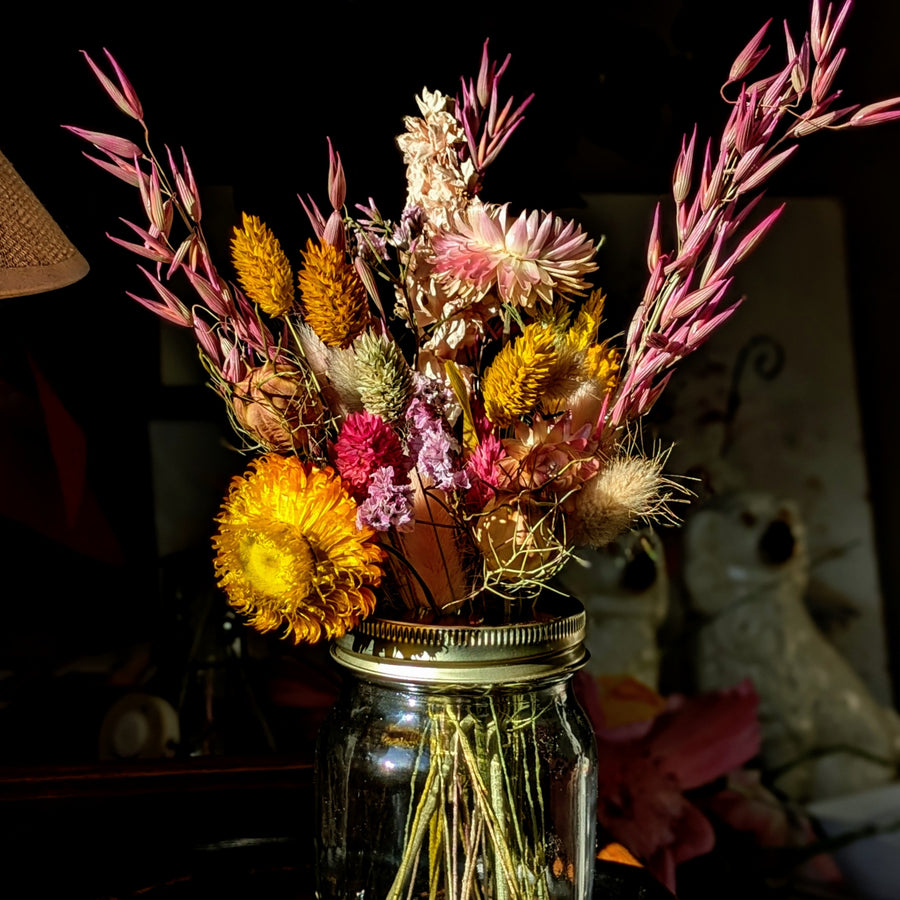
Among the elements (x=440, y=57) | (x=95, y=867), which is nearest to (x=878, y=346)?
(x=440, y=57)

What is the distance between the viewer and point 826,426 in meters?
1.34

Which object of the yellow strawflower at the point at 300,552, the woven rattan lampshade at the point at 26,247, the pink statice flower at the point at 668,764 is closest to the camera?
the yellow strawflower at the point at 300,552

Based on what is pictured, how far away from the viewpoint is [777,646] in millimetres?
1332

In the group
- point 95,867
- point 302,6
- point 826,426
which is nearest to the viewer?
point 95,867

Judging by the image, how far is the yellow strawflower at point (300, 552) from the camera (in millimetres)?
544

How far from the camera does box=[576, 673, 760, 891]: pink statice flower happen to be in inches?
46.3

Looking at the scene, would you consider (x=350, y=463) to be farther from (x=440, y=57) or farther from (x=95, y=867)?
(x=440, y=57)

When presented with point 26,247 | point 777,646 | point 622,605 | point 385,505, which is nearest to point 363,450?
point 385,505

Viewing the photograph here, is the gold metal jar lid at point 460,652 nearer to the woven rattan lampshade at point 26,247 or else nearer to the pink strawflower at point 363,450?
the pink strawflower at point 363,450

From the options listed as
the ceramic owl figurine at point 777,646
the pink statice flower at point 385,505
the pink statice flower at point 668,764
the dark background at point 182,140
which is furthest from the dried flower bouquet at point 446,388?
the ceramic owl figurine at point 777,646

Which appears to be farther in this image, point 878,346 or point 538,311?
point 878,346

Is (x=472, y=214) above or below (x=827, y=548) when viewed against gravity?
above

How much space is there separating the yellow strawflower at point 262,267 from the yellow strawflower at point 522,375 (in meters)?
0.13

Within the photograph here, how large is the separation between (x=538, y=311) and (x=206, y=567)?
0.56 metres
